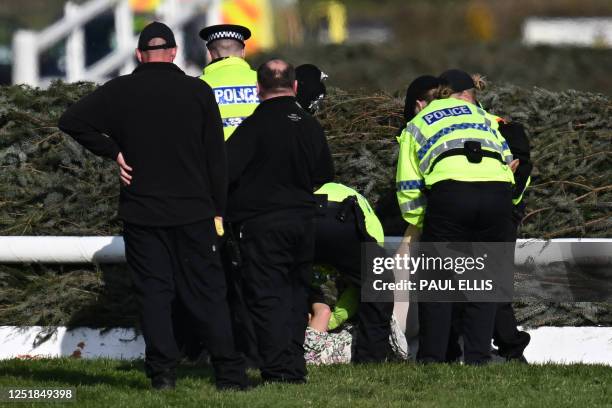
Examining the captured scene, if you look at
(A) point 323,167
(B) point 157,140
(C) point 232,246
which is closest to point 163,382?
(C) point 232,246

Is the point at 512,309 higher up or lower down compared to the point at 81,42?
lower down

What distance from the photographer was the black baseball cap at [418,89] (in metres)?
9.80

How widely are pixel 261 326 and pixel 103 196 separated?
121 inches

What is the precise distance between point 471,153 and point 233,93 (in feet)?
5.31

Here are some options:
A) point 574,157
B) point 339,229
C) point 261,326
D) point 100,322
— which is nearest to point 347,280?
point 339,229

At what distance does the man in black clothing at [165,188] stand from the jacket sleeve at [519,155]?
7.88ft

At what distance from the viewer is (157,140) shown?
8.32 metres

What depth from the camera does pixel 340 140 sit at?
11.7 meters

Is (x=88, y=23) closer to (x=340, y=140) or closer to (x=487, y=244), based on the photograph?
(x=340, y=140)

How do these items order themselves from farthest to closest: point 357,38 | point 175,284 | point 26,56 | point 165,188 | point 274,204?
1. point 357,38
2. point 26,56
3. point 274,204
4. point 175,284
5. point 165,188

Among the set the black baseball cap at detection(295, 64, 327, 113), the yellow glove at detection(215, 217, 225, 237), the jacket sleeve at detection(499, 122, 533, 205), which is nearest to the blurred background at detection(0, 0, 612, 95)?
the black baseball cap at detection(295, 64, 327, 113)

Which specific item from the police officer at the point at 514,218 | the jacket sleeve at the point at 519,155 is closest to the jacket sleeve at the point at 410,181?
the police officer at the point at 514,218

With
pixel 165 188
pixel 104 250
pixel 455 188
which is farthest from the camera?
pixel 104 250

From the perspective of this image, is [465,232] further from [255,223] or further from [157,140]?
[157,140]
